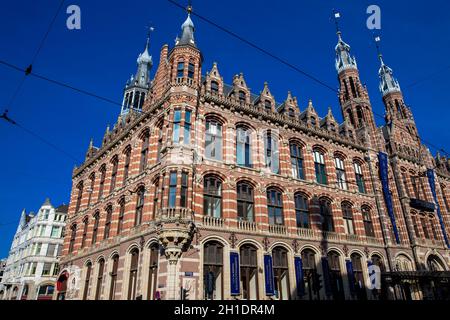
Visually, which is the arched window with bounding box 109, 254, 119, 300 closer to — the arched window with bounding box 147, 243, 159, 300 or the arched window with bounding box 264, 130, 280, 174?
the arched window with bounding box 147, 243, 159, 300

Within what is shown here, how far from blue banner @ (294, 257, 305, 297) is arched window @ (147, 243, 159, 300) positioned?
954 centimetres

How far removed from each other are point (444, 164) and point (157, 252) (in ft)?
134

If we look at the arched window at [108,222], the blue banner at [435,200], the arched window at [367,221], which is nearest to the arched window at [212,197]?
the arched window at [108,222]

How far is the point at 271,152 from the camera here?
24.5m

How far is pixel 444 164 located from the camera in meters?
41.1

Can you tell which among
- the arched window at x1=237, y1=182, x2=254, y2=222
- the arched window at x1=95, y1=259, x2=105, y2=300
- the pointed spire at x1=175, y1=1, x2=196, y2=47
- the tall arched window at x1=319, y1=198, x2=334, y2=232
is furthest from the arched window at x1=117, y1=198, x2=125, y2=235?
the tall arched window at x1=319, y1=198, x2=334, y2=232

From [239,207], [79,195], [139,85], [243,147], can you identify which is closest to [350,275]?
[239,207]

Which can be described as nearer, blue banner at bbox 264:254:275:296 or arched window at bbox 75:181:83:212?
blue banner at bbox 264:254:275:296

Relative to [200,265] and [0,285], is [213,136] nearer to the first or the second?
[200,265]

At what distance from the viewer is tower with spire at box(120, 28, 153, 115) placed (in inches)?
2121

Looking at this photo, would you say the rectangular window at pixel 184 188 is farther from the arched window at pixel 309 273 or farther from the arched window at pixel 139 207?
the arched window at pixel 309 273

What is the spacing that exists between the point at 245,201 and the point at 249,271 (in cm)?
471

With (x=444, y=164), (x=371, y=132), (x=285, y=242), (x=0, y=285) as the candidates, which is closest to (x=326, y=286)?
(x=285, y=242)

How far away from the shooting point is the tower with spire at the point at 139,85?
53875mm
